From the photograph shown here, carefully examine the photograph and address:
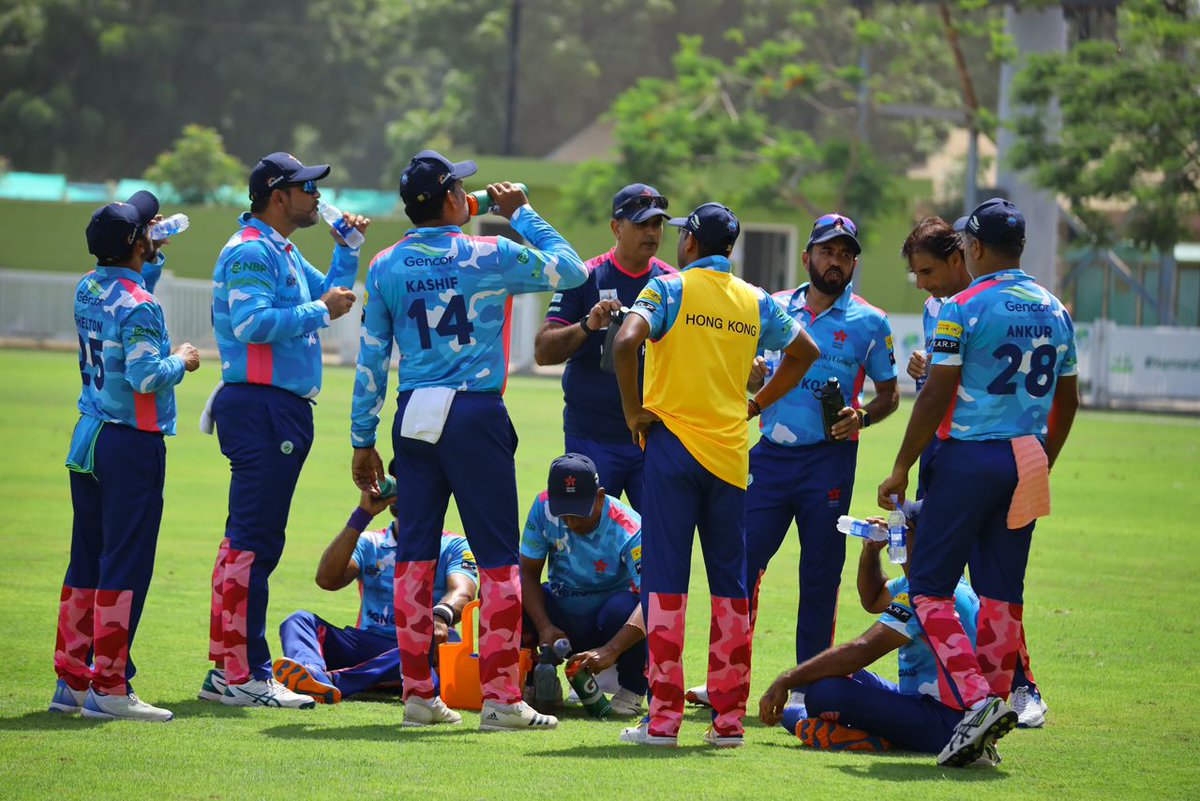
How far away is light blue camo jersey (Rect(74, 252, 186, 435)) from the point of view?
700 cm

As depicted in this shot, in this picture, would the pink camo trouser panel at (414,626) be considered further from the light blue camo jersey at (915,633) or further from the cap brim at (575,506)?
the light blue camo jersey at (915,633)

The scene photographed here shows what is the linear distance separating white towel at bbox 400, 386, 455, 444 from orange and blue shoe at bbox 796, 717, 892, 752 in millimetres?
2084

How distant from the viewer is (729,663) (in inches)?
267

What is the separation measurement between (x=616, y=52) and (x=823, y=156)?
2239cm

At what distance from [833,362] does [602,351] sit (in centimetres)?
121

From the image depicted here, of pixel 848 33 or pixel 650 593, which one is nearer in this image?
pixel 650 593

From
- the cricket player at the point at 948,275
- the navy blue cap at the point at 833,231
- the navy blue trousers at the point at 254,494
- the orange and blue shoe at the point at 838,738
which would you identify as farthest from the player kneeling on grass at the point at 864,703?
the navy blue trousers at the point at 254,494

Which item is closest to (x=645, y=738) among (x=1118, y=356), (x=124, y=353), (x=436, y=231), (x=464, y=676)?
(x=464, y=676)

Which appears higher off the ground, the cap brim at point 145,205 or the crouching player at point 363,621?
the cap brim at point 145,205

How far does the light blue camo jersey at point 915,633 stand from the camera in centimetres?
706

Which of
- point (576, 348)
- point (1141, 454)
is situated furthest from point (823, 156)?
point (576, 348)

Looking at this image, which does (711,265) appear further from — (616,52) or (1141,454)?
(616,52)

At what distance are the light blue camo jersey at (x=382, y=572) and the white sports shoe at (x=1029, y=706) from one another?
110 inches

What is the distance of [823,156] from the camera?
37156 millimetres
